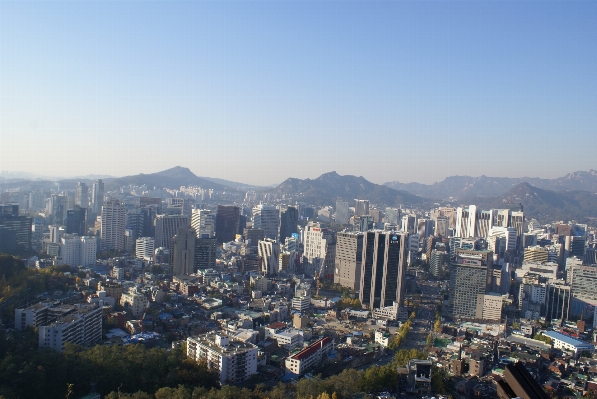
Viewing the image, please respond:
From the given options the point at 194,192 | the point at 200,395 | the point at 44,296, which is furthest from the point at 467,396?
the point at 194,192

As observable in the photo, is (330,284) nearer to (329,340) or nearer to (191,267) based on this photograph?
(191,267)

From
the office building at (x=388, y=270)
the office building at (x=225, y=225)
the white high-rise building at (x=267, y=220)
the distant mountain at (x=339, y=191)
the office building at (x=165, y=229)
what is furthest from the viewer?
the distant mountain at (x=339, y=191)

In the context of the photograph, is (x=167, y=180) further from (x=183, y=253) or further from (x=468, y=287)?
(x=468, y=287)

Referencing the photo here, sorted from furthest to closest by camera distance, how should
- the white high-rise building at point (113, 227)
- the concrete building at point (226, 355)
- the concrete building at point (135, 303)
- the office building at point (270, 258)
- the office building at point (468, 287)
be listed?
the white high-rise building at point (113, 227) → the office building at point (270, 258) → the office building at point (468, 287) → the concrete building at point (135, 303) → the concrete building at point (226, 355)

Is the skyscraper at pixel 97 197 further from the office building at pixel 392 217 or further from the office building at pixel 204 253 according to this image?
the office building at pixel 392 217

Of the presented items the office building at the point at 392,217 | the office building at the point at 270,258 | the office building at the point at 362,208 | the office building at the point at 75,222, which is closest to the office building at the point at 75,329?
the office building at the point at 270,258
